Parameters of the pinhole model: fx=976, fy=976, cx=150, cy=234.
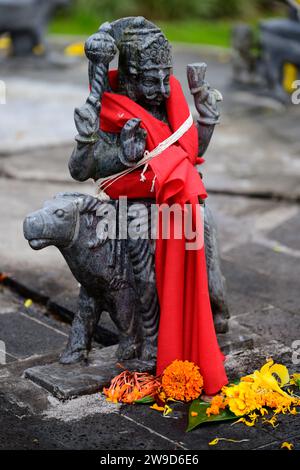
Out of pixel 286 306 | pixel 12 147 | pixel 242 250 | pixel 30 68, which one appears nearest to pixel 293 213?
pixel 242 250

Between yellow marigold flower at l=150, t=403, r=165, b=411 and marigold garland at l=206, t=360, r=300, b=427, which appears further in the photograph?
yellow marigold flower at l=150, t=403, r=165, b=411

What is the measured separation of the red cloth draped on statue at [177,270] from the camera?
15.7 ft

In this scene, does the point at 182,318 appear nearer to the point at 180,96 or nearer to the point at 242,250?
the point at 180,96

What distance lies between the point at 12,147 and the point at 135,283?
5294 millimetres

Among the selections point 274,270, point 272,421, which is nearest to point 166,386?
point 272,421

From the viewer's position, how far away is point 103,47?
183 inches

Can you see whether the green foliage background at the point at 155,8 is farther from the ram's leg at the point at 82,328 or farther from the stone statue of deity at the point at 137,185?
the ram's leg at the point at 82,328

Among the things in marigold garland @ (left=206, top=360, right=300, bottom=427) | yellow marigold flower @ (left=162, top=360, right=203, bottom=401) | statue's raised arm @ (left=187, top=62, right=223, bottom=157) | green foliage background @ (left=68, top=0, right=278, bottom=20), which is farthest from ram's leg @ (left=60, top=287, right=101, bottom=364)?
green foliage background @ (left=68, top=0, right=278, bottom=20)

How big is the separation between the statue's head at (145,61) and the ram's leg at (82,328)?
1.09 m

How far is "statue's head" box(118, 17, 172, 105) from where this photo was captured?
15.7 ft

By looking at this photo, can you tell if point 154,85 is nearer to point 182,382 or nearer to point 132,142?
point 132,142

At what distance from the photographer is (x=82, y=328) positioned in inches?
201

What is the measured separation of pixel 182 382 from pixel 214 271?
0.70 metres

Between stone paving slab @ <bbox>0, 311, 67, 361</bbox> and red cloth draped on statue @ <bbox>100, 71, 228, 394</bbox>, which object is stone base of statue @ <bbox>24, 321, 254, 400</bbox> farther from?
stone paving slab @ <bbox>0, 311, 67, 361</bbox>
